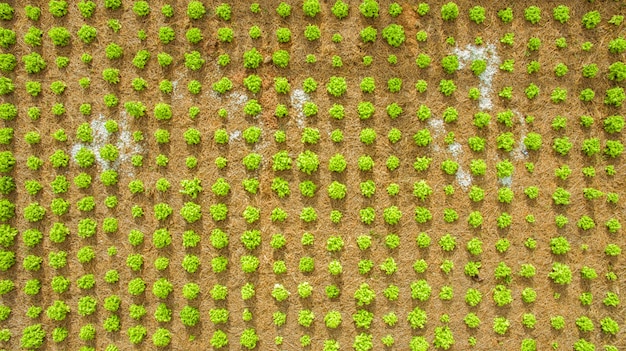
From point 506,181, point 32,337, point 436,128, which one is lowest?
point 32,337

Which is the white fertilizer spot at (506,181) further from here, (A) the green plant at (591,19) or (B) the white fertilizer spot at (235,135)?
(B) the white fertilizer spot at (235,135)

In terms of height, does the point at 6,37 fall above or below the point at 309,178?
above

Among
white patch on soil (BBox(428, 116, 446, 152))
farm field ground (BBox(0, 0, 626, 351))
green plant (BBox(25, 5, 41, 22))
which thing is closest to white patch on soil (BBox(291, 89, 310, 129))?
farm field ground (BBox(0, 0, 626, 351))

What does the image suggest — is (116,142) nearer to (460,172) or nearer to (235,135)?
(235,135)

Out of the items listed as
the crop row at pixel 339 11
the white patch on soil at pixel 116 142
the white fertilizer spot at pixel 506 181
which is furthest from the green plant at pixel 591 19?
the white patch on soil at pixel 116 142

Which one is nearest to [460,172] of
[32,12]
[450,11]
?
[450,11]

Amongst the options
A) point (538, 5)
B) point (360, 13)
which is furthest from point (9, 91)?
point (538, 5)

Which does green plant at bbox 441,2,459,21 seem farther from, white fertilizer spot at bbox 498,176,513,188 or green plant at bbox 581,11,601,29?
white fertilizer spot at bbox 498,176,513,188
